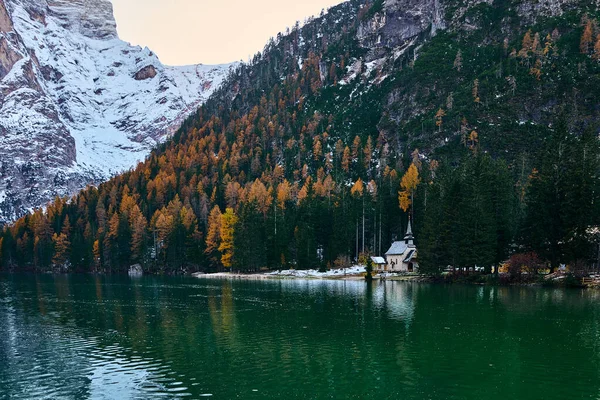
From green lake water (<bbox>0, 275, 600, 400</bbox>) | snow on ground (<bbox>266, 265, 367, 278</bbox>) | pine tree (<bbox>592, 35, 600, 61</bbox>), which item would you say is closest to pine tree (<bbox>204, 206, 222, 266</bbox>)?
snow on ground (<bbox>266, 265, 367, 278</bbox>)

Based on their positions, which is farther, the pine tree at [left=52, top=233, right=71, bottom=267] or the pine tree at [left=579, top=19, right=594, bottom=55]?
the pine tree at [left=579, top=19, right=594, bottom=55]

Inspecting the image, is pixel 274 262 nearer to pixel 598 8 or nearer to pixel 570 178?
pixel 570 178

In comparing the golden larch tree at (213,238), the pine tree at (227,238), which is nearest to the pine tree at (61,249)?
the golden larch tree at (213,238)

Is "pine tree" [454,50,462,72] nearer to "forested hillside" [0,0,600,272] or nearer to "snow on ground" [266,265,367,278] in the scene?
"forested hillside" [0,0,600,272]

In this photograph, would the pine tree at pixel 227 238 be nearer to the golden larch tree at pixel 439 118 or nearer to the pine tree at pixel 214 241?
the pine tree at pixel 214 241

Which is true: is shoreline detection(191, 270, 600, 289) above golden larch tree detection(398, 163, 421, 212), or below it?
below

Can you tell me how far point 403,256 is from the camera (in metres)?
113

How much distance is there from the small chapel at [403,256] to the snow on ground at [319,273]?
21.1ft

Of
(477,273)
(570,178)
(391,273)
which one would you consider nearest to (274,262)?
(391,273)

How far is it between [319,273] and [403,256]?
19.2 metres

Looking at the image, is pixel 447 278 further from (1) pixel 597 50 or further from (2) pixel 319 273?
(1) pixel 597 50

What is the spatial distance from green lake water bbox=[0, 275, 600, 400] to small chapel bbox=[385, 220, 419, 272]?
50.1 meters

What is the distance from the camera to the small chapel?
367ft

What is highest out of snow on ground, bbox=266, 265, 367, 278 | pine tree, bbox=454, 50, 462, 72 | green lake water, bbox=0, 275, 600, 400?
pine tree, bbox=454, 50, 462, 72
